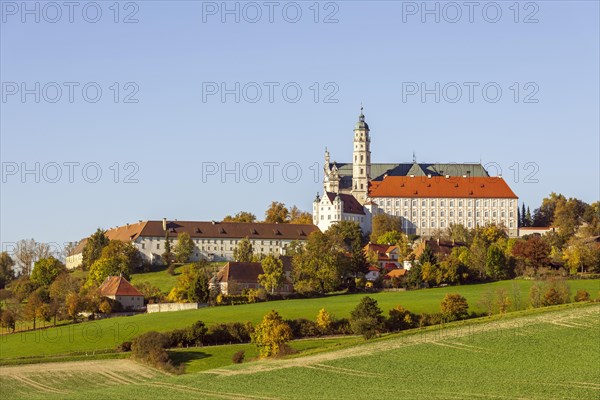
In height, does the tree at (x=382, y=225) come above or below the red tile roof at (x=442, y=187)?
below

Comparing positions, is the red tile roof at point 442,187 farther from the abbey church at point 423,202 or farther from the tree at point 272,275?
the tree at point 272,275

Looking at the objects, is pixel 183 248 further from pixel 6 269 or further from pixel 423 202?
pixel 423 202

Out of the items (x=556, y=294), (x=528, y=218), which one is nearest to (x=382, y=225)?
(x=528, y=218)

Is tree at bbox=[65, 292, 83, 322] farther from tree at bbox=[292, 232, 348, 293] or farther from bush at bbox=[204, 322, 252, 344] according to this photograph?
bush at bbox=[204, 322, 252, 344]

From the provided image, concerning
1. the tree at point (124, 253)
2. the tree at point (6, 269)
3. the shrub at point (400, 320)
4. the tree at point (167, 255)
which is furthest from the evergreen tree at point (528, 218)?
the shrub at point (400, 320)

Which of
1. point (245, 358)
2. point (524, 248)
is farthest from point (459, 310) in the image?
point (524, 248)

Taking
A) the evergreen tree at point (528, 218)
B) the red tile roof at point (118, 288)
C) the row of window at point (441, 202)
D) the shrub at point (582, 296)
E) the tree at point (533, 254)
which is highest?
the row of window at point (441, 202)
